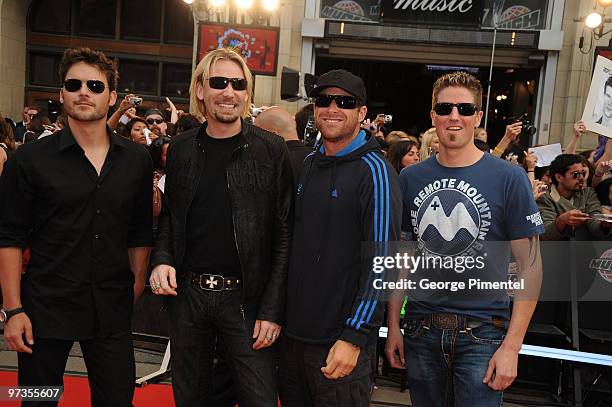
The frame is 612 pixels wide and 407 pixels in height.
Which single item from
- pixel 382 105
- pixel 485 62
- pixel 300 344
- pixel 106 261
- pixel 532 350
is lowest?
pixel 532 350

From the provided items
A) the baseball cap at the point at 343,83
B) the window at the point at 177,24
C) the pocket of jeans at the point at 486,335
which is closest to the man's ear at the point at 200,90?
the baseball cap at the point at 343,83

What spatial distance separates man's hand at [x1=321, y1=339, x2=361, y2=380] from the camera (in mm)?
2266

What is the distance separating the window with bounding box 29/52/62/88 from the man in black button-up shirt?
13.5 metres

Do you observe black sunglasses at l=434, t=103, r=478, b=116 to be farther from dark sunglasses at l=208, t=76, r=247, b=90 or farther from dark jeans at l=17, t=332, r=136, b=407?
dark jeans at l=17, t=332, r=136, b=407

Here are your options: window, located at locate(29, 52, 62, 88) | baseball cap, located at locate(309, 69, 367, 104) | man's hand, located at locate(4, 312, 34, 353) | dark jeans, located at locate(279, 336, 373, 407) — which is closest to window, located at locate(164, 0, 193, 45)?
window, located at locate(29, 52, 62, 88)

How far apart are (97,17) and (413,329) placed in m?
14.3

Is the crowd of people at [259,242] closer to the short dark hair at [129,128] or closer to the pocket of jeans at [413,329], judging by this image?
the pocket of jeans at [413,329]

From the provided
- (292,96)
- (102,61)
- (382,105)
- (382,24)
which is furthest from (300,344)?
(382,105)

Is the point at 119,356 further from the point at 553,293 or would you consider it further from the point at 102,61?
the point at 553,293

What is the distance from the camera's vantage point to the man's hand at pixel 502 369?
2279 millimetres

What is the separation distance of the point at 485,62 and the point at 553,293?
944 cm

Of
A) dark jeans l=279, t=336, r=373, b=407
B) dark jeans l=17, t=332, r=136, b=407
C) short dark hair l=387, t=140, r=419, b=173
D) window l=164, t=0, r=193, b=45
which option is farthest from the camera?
window l=164, t=0, r=193, b=45

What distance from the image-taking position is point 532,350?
4.08 meters

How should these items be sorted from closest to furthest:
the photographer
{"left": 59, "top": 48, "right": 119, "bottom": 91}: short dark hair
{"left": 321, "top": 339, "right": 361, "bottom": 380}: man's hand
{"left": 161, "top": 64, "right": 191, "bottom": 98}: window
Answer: {"left": 321, "top": 339, "right": 361, "bottom": 380}: man's hand < {"left": 59, "top": 48, "right": 119, "bottom": 91}: short dark hair < the photographer < {"left": 161, "top": 64, "right": 191, "bottom": 98}: window
